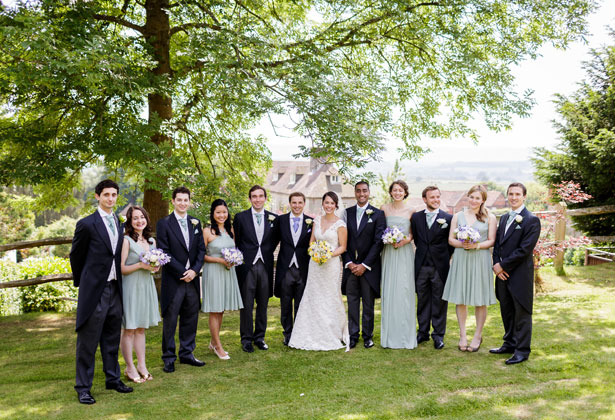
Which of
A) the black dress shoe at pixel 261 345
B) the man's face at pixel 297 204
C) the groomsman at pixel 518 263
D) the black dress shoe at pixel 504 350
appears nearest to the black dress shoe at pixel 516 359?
the groomsman at pixel 518 263

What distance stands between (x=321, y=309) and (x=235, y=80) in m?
3.21

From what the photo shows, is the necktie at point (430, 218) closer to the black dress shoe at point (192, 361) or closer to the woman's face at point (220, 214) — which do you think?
the woman's face at point (220, 214)

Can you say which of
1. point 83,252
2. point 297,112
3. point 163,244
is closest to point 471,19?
point 297,112

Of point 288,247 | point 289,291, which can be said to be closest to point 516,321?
point 289,291

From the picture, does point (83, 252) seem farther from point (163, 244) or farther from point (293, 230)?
point (293, 230)

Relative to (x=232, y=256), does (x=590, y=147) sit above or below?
above

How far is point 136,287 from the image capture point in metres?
5.36

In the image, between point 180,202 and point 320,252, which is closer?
point 180,202

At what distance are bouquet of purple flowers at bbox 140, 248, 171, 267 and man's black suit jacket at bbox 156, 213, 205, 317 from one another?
39 centimetres

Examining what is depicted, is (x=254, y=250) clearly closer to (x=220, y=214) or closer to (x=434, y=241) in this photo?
(x=220, y=214)

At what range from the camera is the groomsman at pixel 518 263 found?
228 inches

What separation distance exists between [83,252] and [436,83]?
7499 millimetres

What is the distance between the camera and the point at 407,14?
8.27m

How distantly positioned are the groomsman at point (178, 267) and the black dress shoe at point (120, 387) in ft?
2.13
